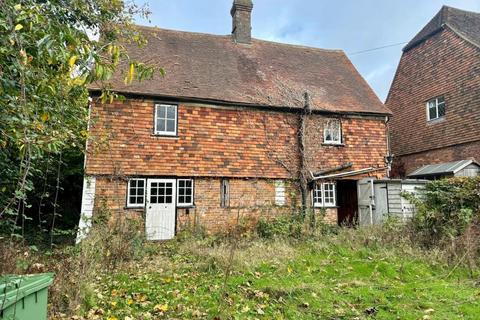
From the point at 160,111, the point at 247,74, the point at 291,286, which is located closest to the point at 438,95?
the point at 247,74

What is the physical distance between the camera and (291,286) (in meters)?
6.10

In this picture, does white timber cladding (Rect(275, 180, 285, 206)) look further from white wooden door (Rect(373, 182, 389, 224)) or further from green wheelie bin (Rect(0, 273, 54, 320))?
green wheelie bin (Rect(0, 273, 54, 320))

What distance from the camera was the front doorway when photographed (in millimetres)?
14577

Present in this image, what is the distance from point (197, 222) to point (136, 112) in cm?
453

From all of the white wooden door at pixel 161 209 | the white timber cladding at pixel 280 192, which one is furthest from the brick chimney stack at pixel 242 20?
the white wooden door at pixel 161 209

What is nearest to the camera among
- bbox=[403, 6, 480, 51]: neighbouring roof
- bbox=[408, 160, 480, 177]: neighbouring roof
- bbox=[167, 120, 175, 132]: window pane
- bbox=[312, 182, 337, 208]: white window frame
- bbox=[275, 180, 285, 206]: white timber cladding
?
bbox=[167, 120, 175, 132]: window pane

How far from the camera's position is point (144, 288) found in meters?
6.22

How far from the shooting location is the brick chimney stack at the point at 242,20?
16578 millimetres

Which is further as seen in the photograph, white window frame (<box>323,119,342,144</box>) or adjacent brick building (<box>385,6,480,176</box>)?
adjacent brick building (<box>385,6,480,176</box>)

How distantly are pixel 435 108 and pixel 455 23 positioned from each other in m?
4.53

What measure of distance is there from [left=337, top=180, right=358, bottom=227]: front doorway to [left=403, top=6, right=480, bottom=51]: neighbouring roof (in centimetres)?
901

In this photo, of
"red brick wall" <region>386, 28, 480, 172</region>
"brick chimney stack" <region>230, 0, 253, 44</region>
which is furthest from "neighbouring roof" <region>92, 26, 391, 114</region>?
"red brick wall" <region>386, 28, 480, 172</region>

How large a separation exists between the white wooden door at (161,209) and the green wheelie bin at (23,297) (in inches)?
314

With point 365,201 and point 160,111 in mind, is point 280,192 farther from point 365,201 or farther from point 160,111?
point 160,111
